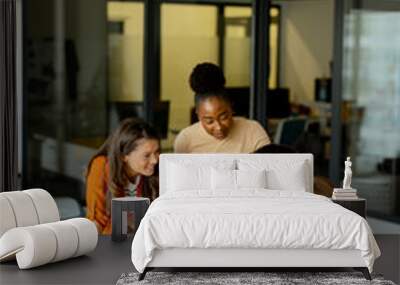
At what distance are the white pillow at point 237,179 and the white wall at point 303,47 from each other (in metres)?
2.79

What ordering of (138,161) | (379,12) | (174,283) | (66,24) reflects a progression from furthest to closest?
(66,24), (379,12), (138,161), (174,283)

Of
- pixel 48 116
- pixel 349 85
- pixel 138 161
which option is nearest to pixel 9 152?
pixel 138 161

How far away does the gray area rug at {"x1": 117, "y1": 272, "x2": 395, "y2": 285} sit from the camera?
5.67 m

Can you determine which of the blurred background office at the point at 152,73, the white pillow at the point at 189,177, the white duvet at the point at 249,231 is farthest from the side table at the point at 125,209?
the blurred background office at the point at 152,73

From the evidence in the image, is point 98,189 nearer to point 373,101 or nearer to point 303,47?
point 373,101

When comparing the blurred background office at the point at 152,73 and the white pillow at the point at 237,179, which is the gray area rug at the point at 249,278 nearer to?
the white pillow at the point at 237,179

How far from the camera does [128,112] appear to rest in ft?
31.8

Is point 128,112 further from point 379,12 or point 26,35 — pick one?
point 379,12

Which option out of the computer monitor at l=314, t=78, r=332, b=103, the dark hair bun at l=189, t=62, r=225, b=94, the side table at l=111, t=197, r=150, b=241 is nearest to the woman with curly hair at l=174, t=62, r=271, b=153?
the dark hair bun at l=189, t=62, r=225, b=94

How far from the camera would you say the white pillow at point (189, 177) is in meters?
7.00

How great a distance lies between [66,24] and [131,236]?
3200 millimetres

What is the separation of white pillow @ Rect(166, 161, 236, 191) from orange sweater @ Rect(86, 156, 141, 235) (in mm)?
492

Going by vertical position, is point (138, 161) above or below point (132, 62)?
below

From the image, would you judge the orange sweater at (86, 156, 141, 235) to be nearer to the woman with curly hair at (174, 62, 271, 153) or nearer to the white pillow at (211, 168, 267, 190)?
the white pillow at (211, 168, 267, 190)
